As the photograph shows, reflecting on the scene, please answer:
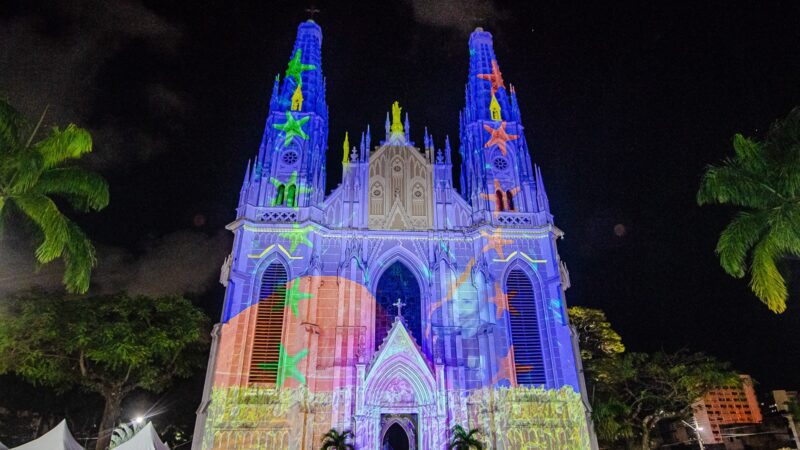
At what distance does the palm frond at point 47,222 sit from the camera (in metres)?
12.6

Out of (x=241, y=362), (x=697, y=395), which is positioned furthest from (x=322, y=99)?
(x=697, y=395)

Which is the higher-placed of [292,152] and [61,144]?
[292,152]

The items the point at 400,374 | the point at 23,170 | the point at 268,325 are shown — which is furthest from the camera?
the point at 268,325

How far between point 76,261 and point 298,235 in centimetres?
1125

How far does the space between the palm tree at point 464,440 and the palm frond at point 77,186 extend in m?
14.4

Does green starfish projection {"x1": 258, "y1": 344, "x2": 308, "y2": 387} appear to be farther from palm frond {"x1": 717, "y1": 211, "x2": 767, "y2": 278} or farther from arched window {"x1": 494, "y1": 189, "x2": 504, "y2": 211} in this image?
palm frond {"x1": 717, "y1": 211, "x2": 767, "y2": 278}

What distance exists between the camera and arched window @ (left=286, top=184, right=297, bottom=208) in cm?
2534

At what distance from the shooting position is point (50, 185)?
531 inches

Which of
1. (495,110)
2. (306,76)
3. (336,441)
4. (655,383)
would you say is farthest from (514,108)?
(336,441)

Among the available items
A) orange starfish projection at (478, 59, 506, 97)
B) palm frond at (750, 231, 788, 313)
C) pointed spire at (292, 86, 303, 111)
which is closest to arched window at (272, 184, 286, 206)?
pointed spire at (292, 86, 303, 111)

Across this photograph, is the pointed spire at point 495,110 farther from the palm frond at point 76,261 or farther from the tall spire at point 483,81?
the palm frond at point 76,261

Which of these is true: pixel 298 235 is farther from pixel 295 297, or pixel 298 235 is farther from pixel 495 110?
pixel 495 110

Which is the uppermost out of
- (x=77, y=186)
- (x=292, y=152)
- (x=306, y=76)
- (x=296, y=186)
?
(x=306, y=76)

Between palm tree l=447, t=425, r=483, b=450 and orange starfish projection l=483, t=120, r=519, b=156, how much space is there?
14860 mm
